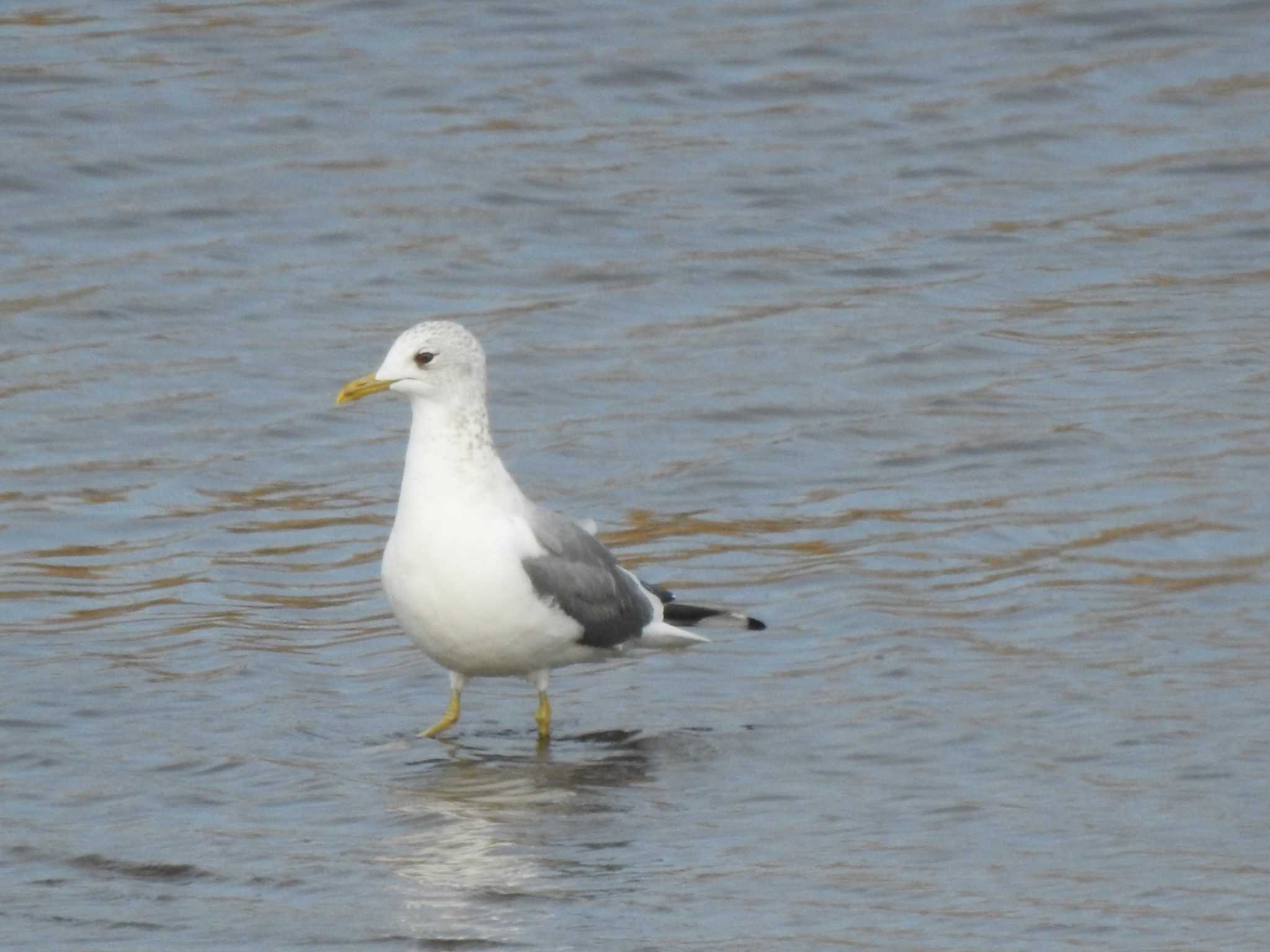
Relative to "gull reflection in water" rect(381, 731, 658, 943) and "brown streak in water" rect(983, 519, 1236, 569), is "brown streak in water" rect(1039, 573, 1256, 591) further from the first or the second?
"gull reflection in water" rect(381, 731, 658, 943)

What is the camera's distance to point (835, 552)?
1009 cm

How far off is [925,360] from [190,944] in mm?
7641

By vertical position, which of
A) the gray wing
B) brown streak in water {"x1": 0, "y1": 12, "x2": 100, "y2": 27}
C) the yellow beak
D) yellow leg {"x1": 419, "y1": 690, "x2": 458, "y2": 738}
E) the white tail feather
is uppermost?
brown streak in water {"x1": 0, "y1": 12, "x2": 100, "y2": 27}

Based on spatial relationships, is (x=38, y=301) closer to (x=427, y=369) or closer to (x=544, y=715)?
(x=427, y=369)

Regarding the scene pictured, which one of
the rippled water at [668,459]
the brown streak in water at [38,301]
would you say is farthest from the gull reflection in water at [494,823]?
the brown streak in water at [38,301]

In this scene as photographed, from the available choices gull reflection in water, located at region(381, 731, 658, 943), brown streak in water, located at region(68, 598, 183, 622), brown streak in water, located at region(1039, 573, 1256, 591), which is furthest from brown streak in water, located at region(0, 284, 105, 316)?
brown streak in water, located at region(1039, 573, 1256, 591)

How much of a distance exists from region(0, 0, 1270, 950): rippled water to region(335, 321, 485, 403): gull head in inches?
47.3

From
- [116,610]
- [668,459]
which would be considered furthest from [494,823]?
[668,459]

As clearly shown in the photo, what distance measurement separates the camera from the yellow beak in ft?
26.1

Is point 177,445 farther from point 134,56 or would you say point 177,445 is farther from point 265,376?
point 134,56

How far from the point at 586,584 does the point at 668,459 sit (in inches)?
133

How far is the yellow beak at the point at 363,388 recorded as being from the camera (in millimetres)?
7965

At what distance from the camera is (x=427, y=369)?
8141 mm

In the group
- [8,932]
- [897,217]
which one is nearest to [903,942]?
[8,932]
